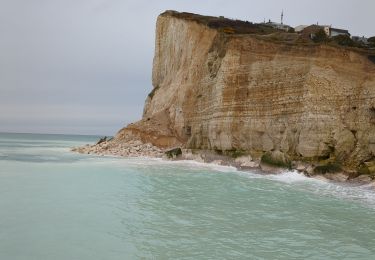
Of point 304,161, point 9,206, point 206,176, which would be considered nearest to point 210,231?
point 9,206

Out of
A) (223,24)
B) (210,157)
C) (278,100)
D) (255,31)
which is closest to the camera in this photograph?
(278,100)

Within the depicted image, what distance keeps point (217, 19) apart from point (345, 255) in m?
34.2

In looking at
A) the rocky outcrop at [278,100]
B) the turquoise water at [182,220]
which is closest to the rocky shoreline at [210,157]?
the rocky outcrop at [278,100]

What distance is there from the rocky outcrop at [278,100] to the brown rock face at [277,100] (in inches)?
2.0

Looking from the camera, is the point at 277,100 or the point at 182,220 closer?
the point at 182,220

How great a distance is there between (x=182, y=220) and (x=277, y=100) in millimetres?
15767

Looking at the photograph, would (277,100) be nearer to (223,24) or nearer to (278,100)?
(278,100)

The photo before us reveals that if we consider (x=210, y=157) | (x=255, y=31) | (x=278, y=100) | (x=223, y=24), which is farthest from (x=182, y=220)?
(x=223, y=24)

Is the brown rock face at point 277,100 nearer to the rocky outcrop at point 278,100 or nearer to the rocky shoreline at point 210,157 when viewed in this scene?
the rocky outcrop at point 278,100

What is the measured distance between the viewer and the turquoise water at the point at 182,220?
7746 millimetres

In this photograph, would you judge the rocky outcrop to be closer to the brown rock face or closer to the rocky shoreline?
the brown rock face

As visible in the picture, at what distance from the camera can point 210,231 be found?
9.05 m

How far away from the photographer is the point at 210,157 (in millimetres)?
29391

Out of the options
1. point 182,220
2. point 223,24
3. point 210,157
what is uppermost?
point 223,24
